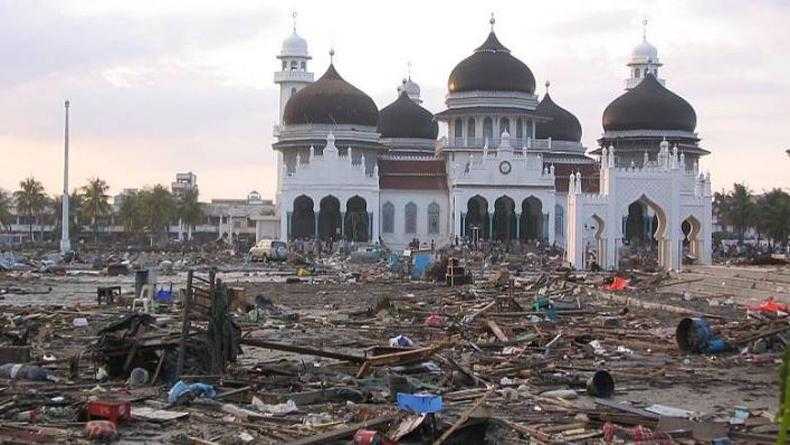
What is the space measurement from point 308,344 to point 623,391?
657 cm

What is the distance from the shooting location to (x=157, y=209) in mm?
94188

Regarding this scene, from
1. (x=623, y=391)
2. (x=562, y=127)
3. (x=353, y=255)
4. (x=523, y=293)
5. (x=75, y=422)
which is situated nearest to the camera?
(x=75, y=422)

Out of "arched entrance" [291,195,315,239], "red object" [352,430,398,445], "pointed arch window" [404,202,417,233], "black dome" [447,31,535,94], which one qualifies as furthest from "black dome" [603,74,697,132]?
"red object" [352,430,398,445]

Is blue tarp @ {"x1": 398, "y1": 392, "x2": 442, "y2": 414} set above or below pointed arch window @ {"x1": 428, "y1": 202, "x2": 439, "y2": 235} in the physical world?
below

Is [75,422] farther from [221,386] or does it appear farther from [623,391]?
[623,391]

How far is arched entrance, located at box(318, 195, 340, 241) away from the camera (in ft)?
250

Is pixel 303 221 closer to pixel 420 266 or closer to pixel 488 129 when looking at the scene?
pixel 488 129

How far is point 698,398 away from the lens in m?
13.7

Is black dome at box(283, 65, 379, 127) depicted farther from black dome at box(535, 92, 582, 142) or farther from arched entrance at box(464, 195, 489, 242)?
black dome at box(535, 92, 582, 142)

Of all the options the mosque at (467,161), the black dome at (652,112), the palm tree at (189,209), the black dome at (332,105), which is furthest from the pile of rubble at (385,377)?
the palm tree at (189,209)

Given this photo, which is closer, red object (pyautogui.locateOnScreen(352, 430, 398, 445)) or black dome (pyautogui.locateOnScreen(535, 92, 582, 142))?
red object (pyautogui.locateOnScreen(352, 430, 398, 445))

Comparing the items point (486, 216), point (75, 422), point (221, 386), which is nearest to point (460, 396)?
point (221, 386)

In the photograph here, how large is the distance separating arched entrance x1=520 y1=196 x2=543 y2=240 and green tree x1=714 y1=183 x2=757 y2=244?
Answer: 60.7ft

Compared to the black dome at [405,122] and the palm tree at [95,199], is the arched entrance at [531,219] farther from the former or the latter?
the palm tree at [95,199]
